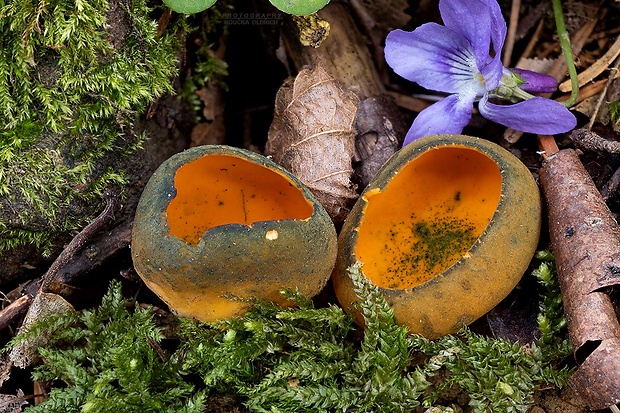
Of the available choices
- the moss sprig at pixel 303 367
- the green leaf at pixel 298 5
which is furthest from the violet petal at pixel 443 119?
the moss sprig at pixel 303 367

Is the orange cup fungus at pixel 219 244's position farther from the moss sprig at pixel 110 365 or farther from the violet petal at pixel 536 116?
the violet petal at pixel 536 116

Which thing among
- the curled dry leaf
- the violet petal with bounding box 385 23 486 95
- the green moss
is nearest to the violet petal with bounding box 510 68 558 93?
the violet petal with bounding box 385 23 486 95

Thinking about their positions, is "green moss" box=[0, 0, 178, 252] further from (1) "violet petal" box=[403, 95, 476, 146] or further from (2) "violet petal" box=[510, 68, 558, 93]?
(2) "violet petal" box=[510, 68, 558, 93]

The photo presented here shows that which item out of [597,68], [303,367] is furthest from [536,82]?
[303,367]

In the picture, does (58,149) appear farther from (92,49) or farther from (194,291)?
(194,291)

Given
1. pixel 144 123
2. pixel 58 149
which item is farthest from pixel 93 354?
pixel 144 123

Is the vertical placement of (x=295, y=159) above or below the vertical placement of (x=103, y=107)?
below
